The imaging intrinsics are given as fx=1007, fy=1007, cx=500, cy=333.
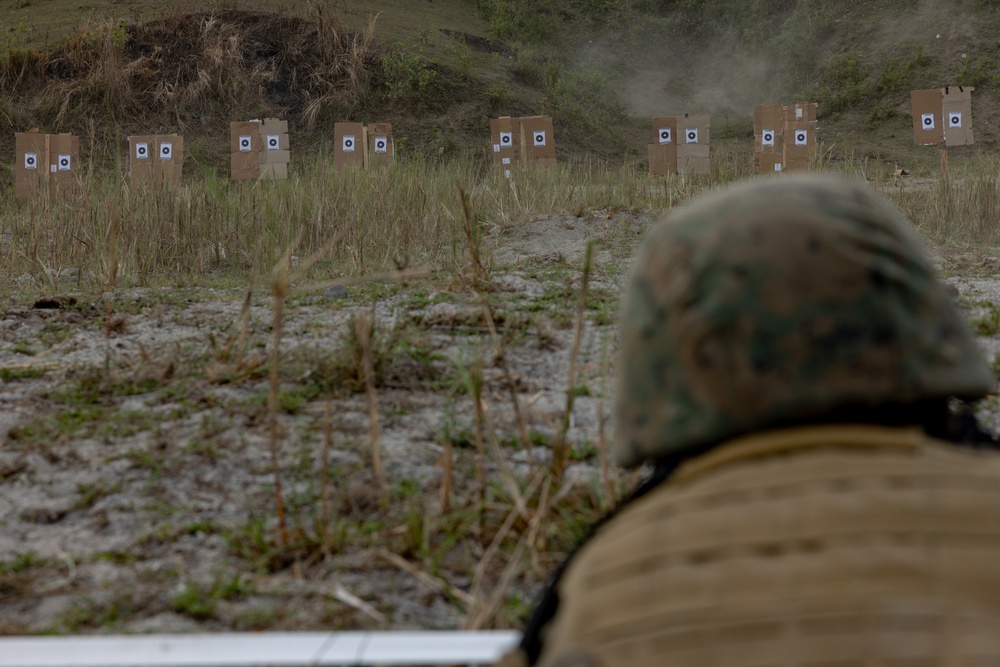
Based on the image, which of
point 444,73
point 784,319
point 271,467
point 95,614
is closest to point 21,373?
point 271,467

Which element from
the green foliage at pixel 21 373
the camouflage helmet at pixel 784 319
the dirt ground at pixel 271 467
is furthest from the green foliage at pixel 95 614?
the green foliage at pixel 21 373

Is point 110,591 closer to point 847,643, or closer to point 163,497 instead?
point 163,497

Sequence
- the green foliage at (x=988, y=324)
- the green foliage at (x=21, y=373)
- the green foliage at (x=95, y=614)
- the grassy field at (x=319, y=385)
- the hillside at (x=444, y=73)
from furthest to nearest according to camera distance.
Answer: the hillside at (x=444, y=73)
the green foliage at (x=988, y=324)
the green foliage at (x=21, y=373)
the grassy field at (x=319, y=385)
the green foliage at (x=95, y=614)

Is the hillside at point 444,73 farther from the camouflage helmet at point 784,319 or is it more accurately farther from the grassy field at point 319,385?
the camouflage helmet at point 784,319

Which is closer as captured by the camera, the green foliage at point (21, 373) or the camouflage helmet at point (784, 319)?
the camouflage helmet at point (784, 319)

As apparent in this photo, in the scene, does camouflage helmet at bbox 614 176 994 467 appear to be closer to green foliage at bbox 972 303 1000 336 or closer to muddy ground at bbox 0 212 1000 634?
muddy ground at bbox 0 212 1000 634

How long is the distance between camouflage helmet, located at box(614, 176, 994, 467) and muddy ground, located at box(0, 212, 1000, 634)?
0.54 metres

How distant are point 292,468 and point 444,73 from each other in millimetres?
11847

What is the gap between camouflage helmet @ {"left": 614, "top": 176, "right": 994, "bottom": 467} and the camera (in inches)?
33.8

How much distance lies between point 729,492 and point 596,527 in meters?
→ 0.39

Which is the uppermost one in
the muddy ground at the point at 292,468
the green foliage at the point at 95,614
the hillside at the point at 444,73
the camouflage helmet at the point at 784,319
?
the hillside at the point at 444,73

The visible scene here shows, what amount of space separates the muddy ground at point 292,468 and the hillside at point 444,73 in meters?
9.27

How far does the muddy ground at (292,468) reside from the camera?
1531 millimetres

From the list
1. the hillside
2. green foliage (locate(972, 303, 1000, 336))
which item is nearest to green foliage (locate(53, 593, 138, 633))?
green foliage (locate(972, 303, 1000, 336))
